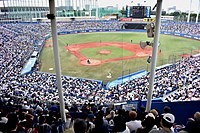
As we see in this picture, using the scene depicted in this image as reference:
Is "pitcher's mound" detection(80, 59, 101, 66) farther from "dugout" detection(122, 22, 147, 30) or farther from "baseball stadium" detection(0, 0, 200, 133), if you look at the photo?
"dugout" detection(122, 22, 147, 30)

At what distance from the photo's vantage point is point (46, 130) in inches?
210

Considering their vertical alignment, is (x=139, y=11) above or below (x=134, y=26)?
above

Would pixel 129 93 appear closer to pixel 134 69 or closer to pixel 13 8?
pixel 134 69

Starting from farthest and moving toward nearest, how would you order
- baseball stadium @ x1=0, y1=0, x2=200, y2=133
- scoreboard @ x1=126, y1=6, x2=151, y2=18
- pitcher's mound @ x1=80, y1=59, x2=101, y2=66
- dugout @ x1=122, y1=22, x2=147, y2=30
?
dugout @ x1=122, y1=22, x2=147, y2=30
scoreboard @ x1=126, y1=6, x2=151, y2=18
pitcher's mound @ x1=80, y1=59, x2=101, y2=66
baseball stadium @ x1=0, y1=0, x2=200, y2=133

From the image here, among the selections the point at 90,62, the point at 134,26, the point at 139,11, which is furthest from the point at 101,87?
the point at 134,26

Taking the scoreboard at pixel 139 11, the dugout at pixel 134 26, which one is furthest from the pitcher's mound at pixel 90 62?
the dugout at pixel 134 26

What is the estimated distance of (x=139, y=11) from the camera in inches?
1907

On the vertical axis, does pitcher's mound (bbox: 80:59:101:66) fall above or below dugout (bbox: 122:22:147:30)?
below

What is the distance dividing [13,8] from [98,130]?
8006 cm

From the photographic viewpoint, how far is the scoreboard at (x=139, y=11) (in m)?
48.1

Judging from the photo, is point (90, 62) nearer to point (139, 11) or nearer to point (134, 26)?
point (139, 11)

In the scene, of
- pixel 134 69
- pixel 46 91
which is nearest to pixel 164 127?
pixel 46 91

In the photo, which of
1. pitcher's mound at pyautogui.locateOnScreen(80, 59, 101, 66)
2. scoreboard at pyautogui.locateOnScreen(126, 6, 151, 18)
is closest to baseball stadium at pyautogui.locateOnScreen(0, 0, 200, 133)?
scoreboard at pyautogui.locateOnScreen(126, 6, 151, 18)

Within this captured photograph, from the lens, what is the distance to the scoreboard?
4812 centimetres
